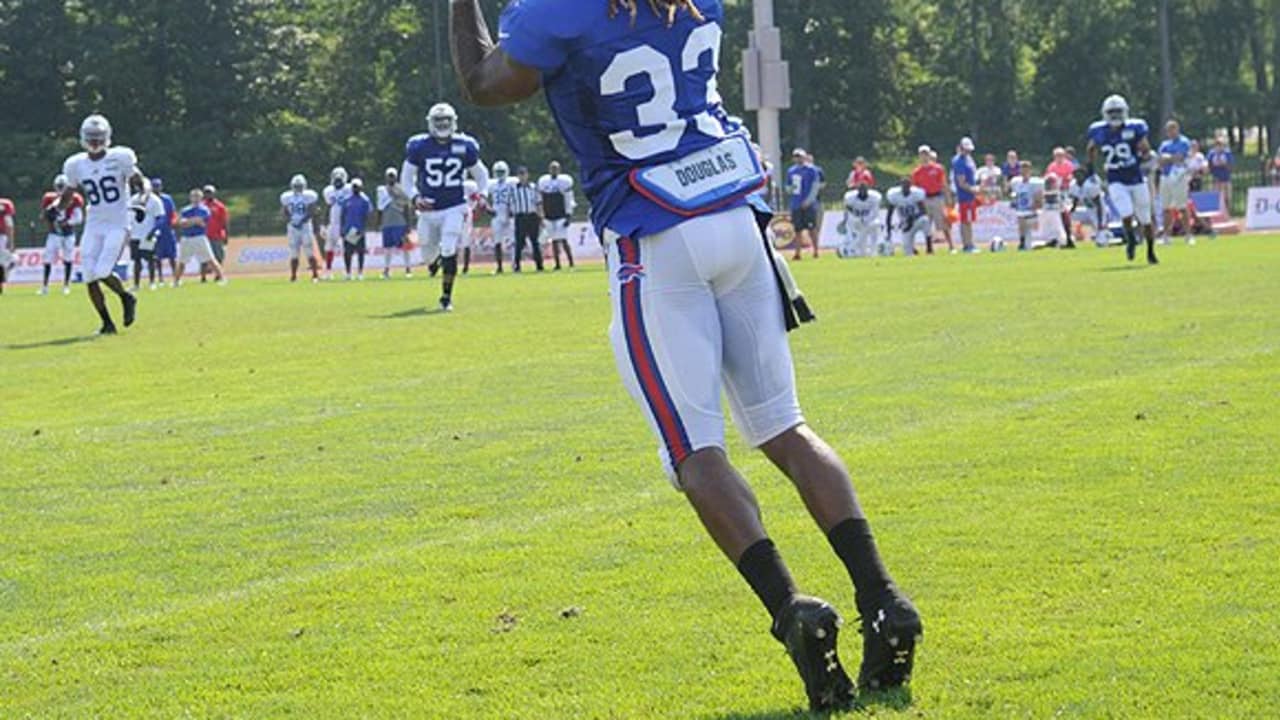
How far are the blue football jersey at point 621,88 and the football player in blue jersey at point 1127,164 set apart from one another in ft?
71.6

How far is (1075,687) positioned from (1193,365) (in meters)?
7.88

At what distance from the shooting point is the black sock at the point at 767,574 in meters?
5.25

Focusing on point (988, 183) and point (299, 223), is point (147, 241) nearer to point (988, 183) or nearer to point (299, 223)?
point (299, 223)

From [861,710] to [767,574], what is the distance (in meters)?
0.39

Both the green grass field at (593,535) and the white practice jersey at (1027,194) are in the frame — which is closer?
the green grass field at (593,535)

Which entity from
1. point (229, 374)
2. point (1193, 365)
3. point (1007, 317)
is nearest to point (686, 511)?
point (1193, 365)

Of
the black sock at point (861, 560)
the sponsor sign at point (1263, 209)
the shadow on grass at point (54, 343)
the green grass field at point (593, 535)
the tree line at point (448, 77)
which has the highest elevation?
the tree line at point (448, 77)

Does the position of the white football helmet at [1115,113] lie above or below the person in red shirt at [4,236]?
above

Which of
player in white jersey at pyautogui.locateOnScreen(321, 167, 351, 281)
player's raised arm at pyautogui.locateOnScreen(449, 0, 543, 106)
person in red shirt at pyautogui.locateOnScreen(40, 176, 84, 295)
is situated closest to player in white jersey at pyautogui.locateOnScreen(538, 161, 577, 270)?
player in white jersey at pyautogui.locateOnScreen(321, 167, 351, 281)

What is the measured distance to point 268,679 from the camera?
5.88 m

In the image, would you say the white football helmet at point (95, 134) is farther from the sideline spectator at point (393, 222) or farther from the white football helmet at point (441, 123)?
the sideline spectator at point (393, 222)

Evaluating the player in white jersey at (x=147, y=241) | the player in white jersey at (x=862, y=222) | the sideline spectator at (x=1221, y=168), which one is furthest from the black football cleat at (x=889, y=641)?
the sideline spectator at (x=1221, y=168)

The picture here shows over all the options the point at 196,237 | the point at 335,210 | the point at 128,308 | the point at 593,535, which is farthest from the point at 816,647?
the point at 335,210

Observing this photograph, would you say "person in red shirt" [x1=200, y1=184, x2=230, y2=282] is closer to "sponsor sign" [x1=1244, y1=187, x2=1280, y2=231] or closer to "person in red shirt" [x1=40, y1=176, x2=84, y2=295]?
"person in red shirt" [x1=40, y1=176, x2=84, y2=295]
